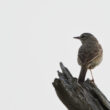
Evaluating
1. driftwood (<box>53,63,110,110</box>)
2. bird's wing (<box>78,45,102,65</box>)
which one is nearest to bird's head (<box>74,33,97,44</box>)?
bird's wing (<box>78,45,102,65</box>)

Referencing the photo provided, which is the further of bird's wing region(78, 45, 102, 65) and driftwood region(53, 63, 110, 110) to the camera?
bird's wing region(78, 45, 102, 65)

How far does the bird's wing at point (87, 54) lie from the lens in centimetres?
945

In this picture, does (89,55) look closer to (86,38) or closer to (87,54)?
(87,54)

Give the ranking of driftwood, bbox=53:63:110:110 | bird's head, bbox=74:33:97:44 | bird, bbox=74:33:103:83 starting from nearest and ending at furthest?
driftwood, bbox=53:63:110:110 → bird, bbox=74:33:103:83 → bird's head, bbox=74:33:97:44

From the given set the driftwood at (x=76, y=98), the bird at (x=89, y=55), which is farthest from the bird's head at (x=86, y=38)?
the driftwood at (x=76, y=98)

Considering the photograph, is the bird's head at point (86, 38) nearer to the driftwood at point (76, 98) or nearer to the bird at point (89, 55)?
the bird at point (89, 55)

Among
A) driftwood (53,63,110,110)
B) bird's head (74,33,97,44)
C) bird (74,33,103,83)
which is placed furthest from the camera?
bird's head (74,33,97,44)

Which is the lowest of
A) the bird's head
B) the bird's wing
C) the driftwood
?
the driftwood

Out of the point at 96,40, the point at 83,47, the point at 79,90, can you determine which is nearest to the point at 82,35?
the point at 96,40

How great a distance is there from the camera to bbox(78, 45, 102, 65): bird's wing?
9.45 m

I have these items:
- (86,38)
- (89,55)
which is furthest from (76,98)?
(86,38)

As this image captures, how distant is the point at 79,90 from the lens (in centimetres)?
489

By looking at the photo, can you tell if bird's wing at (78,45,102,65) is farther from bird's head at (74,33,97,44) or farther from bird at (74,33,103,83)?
bird's head at (74,33,97,44)

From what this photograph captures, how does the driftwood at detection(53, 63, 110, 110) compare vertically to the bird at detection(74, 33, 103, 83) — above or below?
below
